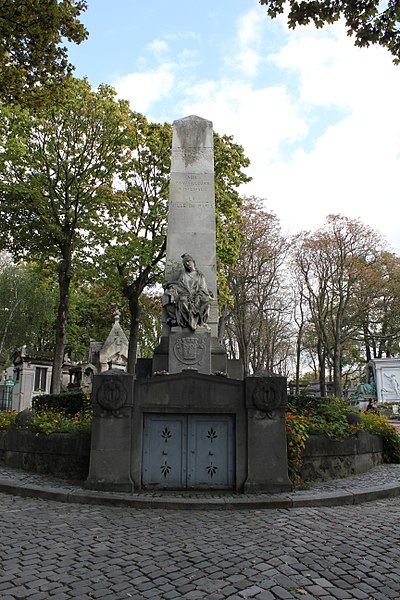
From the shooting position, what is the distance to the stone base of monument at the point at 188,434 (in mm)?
7258

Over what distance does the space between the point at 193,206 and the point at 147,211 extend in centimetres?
1150

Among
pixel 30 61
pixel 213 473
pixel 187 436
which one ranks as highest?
pixel 30 61

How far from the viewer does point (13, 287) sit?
4834 centimetres

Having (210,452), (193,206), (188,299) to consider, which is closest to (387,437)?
(210,452)

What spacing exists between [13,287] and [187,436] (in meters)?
44.8

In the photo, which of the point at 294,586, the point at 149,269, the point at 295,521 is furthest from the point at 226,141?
the point at 294,586

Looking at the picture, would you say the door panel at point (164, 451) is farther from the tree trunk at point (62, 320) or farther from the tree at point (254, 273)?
the tree at point (254, 273)

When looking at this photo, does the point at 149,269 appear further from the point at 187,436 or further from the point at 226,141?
the point at 187,436

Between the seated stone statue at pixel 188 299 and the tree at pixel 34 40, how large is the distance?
16.1 feet

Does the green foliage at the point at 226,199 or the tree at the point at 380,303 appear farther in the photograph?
the tree at the point at 380,303

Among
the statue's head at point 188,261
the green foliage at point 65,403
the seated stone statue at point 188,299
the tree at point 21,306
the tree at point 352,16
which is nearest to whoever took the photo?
the tree at point 352,16

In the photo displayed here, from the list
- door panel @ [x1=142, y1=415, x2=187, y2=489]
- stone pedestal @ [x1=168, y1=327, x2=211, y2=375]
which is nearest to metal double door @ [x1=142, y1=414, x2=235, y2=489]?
door panel @ [x1=142, y1=415, x2=187, y2=489]

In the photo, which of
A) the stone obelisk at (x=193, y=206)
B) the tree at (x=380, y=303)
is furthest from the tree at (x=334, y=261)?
the stone obelisk at (x=193, y=206)

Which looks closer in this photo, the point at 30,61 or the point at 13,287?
the point at 30,61
